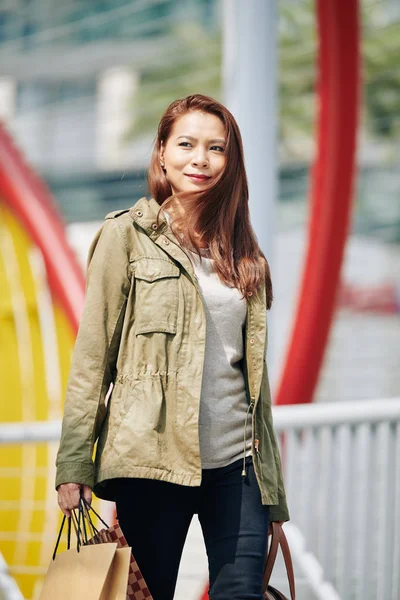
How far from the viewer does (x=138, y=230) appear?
7.58ft

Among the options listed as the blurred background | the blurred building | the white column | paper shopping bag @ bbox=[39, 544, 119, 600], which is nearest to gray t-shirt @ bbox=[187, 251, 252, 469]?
paper shopping bag @ bbox=[39, 544, 119, 600]

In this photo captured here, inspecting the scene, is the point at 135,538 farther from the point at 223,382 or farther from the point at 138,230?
the point at 138,230

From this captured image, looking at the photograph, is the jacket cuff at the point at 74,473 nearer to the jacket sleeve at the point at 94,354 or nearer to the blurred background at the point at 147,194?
the jacket sleeve at the point at 94,354

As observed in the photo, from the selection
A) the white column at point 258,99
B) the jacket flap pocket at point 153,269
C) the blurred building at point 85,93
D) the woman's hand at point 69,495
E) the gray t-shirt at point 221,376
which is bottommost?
the woman's hand at point 69,495

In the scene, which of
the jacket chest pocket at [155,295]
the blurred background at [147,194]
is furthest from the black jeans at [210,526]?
the blurred background at [147,194]

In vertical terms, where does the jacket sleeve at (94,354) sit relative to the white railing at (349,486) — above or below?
above

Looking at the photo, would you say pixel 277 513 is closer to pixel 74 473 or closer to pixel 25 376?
pixel 74 473

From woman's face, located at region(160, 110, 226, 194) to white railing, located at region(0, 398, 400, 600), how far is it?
3.91ft

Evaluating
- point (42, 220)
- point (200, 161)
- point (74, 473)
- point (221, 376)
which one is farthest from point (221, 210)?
point (42, 220)

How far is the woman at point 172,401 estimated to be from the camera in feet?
7.09

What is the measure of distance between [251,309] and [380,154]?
20121mm

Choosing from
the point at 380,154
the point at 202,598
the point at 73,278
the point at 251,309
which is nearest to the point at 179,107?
the point at 251,309

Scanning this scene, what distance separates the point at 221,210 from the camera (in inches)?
94.5

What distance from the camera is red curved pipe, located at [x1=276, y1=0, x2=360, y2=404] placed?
4.44 m
